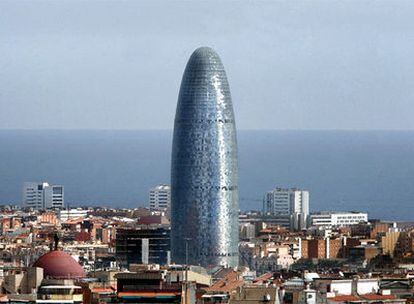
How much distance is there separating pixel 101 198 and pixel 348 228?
2475 inches

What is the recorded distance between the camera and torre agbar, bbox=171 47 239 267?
111m

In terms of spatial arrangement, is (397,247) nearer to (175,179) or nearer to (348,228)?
(175,179)

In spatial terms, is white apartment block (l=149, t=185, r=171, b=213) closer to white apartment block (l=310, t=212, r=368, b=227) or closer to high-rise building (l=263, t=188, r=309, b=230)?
high-rise building (l=263, t=188, r=309, b=230)

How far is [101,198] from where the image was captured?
190125mm

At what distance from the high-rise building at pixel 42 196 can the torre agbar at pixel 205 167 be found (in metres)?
52.8

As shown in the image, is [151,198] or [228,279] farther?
[151,198]

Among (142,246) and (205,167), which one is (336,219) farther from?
(142,246)

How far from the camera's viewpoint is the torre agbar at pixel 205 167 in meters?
111

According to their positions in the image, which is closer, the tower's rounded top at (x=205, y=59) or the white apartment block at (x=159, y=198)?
the tower's rounded top at (x=205, y=59)

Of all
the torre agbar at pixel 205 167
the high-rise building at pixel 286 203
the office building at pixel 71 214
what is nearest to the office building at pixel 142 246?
the torre agbar at pixel 205 167

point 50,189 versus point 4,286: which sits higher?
point 50,189

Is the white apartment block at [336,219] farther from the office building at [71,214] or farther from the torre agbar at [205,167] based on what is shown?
the torre agbar at [205,167]

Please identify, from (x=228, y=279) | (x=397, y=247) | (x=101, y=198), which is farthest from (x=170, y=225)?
(x=101, y=198)

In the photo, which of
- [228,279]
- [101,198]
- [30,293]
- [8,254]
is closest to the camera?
[30,293]
